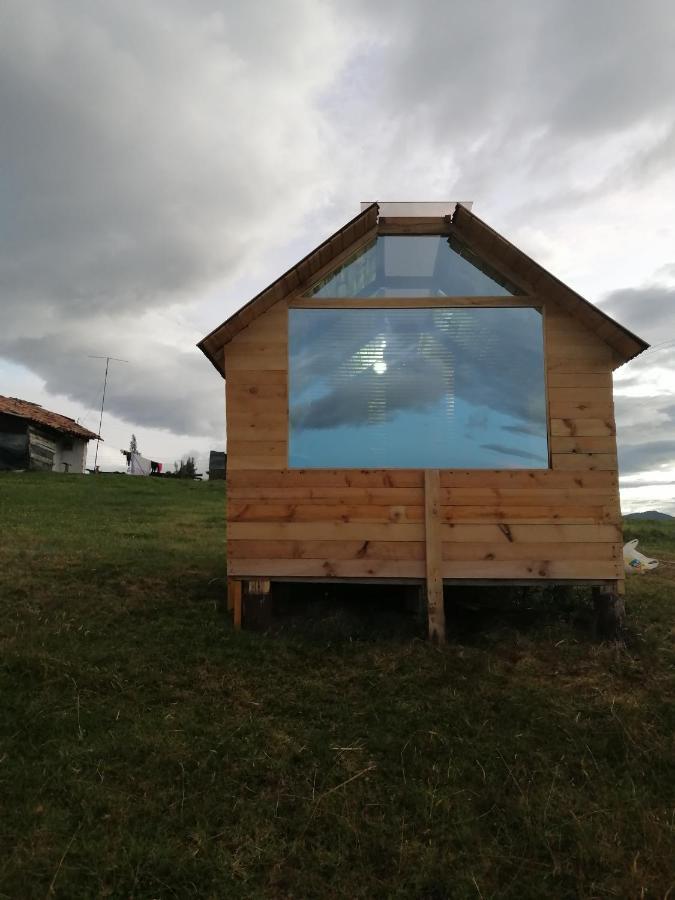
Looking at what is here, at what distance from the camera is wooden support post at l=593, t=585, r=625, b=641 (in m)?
7.80

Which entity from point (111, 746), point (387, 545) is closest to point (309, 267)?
point (387, 545)

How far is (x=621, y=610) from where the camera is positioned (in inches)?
310

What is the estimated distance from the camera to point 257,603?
7.95 meters

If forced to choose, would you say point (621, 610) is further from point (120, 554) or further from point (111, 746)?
point (120, 554)

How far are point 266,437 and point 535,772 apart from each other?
4.85 metres

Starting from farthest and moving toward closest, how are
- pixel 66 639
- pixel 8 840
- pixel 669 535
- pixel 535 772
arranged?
pixel 669 535 → pixel 66 639 → pixel 535 772 → pixel 8 840

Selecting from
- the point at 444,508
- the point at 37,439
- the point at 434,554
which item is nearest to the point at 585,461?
the point at 444,508

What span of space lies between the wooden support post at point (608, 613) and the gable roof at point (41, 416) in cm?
3007

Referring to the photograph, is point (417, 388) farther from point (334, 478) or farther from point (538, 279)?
point (538, 279)

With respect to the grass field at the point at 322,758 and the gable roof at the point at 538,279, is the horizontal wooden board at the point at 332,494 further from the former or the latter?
the gable roof at the point at 538,279

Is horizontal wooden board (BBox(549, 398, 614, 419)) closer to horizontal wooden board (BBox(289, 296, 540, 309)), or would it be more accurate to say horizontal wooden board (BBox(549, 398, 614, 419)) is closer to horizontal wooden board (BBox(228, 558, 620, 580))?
horizontal wooden board (BBox(289, 296, 540, 309))

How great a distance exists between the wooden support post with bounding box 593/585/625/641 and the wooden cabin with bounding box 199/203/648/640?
56mm

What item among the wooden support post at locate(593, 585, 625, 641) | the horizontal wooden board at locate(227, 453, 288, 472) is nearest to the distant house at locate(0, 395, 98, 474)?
the horizontal wooden board at locate(227, 453, 288, 472)

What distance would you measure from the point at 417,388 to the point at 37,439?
29.1m
